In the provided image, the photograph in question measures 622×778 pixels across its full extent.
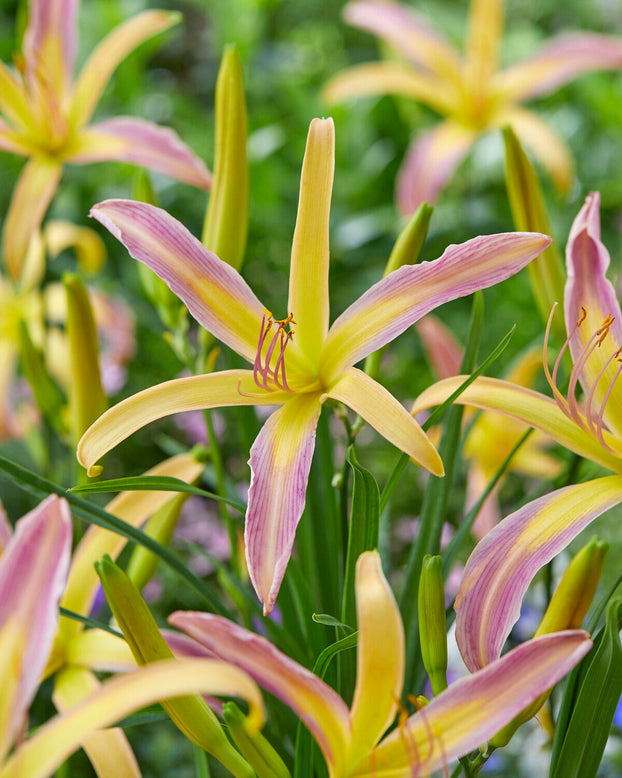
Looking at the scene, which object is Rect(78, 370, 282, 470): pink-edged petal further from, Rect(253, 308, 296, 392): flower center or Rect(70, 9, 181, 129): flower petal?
Rect(70, 9, 181, 129): flower petal

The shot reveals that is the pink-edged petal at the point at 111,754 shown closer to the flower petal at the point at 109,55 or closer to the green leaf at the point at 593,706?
the green leaf at the point at 593,706

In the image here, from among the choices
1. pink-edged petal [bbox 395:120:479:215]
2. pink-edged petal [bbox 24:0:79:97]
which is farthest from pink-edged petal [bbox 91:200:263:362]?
pink-edged petal [bbox 395:120:479:215]

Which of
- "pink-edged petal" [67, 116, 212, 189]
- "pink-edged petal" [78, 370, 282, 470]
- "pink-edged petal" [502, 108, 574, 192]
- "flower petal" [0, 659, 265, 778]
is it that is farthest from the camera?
"pink-edged petal" [502, 108, 574, 192]

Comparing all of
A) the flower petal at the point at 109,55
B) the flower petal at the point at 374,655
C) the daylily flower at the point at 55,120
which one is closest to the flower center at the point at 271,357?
the flower petal at the point at 374,655

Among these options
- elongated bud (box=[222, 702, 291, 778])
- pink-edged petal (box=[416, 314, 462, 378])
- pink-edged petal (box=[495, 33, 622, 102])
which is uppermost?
pink-edged petal (box=[495, 33, 622, 102])

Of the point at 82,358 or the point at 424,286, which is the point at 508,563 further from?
the point at 82,358

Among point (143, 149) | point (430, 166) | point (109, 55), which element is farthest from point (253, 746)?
point (430, 166)
